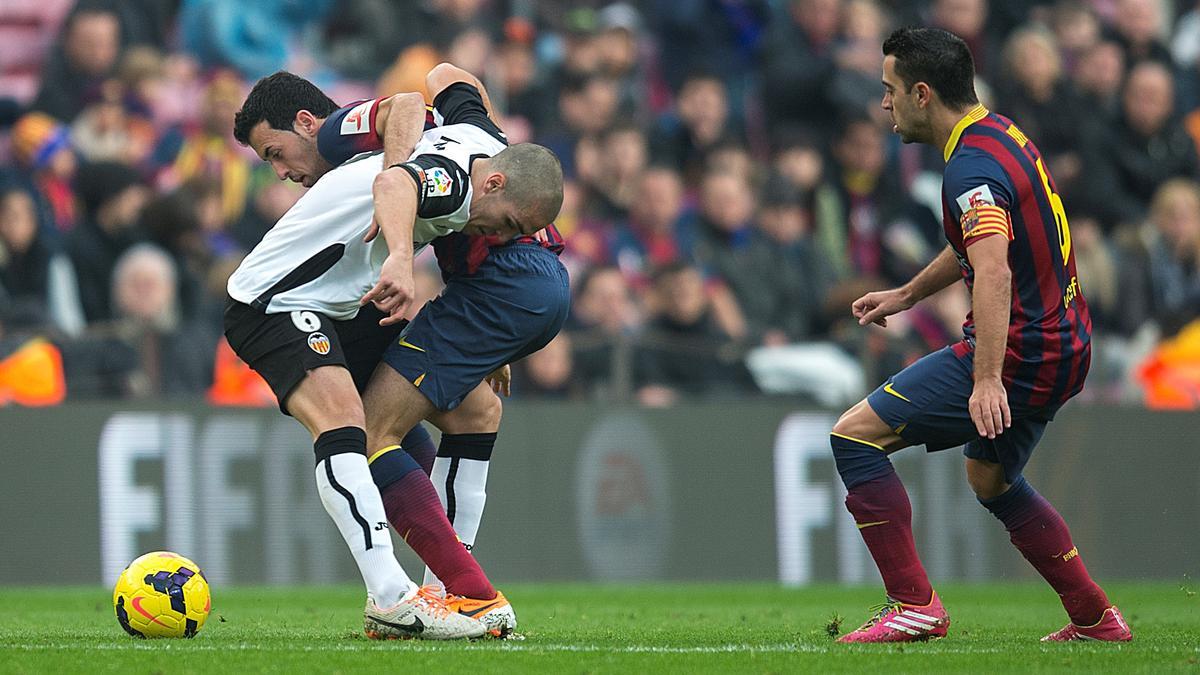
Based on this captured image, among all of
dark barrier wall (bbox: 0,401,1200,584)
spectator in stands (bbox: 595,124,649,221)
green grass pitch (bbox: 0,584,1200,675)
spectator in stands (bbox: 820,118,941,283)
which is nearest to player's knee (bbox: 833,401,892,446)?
green grass pitch (bbox: 0,584,1200,675)

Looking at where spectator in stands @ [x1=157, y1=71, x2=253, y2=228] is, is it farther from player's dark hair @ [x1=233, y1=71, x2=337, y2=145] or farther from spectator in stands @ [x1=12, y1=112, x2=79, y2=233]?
Result: player's dark hair @ [x1=233, y1=71, x2=337, y2=145]

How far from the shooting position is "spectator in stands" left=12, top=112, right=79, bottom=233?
12938 millimetres

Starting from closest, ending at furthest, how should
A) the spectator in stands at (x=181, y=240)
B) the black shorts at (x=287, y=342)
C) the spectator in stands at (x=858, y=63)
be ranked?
the black shorts at (x=287, y=342) < the spectator in stands at (x=181, y=240) < the spectator in stands at (x=858, y=63)

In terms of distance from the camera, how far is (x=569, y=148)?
14461 millimetres

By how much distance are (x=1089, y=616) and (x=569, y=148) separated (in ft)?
27.2

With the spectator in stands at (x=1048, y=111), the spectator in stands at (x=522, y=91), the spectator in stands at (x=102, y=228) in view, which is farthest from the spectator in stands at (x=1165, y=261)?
the spectator in stands at (x=102, y=228)

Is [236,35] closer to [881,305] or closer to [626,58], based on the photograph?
[626,58]

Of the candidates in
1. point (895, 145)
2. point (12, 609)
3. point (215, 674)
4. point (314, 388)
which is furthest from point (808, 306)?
point (215, 674)

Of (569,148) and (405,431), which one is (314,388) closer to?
(405,431)

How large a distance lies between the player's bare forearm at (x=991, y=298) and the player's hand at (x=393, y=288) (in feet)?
6.33

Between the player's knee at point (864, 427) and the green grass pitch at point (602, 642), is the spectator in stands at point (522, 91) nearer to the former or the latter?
the green grass pitch at point (602, 642)

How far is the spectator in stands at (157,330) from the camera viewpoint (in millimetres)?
11250

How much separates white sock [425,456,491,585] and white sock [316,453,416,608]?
2.82 ft

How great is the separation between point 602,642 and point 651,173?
25.4ft
